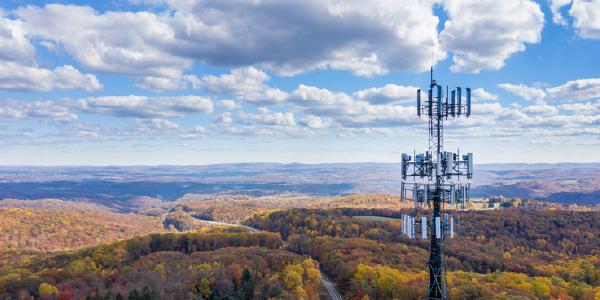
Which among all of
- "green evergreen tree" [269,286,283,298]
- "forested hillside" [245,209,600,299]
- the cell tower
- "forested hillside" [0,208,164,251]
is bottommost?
"forested hillside" [0,208,164,251]

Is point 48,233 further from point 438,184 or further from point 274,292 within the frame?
point 438,184

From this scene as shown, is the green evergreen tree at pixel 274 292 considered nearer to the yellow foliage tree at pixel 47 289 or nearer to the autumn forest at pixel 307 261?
the autumn forest at pixel 307 261

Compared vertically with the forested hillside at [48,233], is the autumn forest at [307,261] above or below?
above

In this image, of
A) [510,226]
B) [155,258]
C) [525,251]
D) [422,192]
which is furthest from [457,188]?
[510,226]

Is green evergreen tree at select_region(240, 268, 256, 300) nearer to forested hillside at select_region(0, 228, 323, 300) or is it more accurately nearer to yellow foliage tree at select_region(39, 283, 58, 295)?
forested hillside at select_region(0, 228, 323, 300)

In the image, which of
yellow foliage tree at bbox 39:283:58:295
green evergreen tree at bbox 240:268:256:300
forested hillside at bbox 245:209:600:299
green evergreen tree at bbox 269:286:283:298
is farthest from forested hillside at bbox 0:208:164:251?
green evergreen tree at bbox 269:286:283:298

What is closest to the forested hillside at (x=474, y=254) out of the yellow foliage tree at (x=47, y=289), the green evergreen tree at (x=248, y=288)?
the green evergreen tree at (x=248, y=288)

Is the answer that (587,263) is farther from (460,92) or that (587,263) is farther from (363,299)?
(460,92)

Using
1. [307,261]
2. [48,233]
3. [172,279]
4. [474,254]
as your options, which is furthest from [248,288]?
[48,233]
